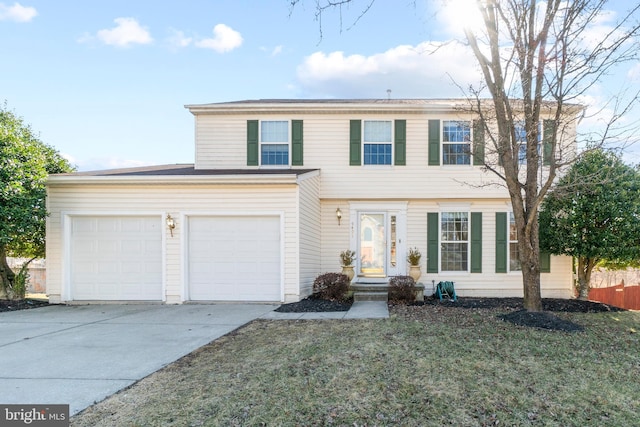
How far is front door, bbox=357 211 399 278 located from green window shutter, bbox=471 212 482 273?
6.74 ft

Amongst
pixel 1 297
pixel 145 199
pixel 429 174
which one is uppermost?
pixel 429 174

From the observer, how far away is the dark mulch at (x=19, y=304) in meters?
8.75

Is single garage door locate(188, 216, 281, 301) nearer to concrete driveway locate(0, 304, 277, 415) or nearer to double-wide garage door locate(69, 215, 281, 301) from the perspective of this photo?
double-wide garage door locate(69, 215, 281, 301)

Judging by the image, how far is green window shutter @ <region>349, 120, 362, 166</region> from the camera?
10977 millimetres

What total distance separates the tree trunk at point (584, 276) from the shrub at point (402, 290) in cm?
453

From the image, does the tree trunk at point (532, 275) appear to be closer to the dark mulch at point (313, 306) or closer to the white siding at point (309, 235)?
the dark mulch at point (313, 306)

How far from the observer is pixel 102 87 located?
50.3ft

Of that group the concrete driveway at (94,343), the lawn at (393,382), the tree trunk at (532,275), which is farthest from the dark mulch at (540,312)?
the concrete driveway at (94,343)

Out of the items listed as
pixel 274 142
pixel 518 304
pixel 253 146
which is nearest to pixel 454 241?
pixel 518 304

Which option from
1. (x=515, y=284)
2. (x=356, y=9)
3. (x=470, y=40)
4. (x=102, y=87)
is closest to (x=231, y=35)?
(x=102, y=87)

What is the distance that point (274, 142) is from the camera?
11.1m

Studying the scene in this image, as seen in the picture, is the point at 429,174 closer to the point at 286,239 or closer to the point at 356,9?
the point at 286,239

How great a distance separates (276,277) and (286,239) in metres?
0.93

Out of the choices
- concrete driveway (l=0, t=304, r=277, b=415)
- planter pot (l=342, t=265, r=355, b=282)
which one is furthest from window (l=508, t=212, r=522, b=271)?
concrete driveway (l=0, t=304, r=277, b=415)
